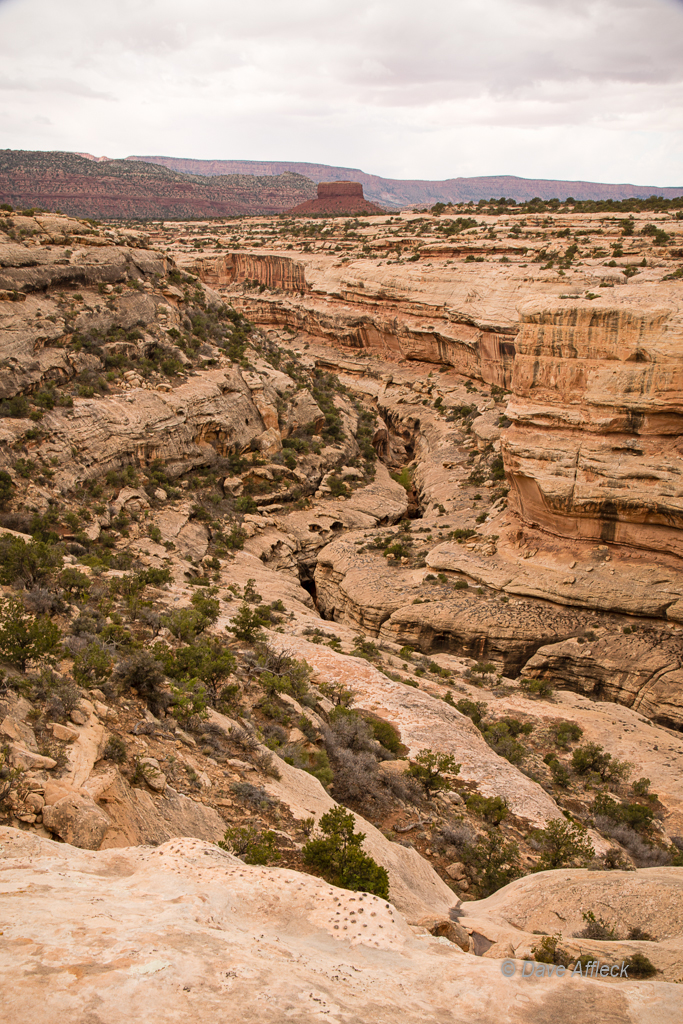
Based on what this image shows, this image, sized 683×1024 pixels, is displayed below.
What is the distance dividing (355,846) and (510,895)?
280 cm

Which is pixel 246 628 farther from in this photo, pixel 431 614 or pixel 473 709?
pixel 431 614

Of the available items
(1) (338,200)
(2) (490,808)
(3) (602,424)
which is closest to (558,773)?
(2) (490,808)

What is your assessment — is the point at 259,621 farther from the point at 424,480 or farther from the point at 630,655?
the point at 424,480

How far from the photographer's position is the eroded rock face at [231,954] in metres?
3.86

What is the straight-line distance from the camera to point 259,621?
1658 cm

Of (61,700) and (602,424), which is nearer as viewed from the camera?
(61,700)

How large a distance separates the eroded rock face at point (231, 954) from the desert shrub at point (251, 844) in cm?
83

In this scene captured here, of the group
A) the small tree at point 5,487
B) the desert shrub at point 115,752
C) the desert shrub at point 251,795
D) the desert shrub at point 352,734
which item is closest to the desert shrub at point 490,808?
the desert shrub at point 352,734

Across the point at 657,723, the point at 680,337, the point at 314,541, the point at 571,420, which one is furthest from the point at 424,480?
the point at 657,723

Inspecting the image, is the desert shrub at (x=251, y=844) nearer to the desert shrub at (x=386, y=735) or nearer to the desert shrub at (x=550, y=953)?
the desert shrub at (x=550, y=953)

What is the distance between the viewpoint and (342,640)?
747 inches

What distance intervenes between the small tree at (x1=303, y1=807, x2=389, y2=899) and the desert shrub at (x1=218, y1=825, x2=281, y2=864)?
0.48 metres

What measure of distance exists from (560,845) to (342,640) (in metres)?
9.26

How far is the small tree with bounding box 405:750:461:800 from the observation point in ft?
38.5
